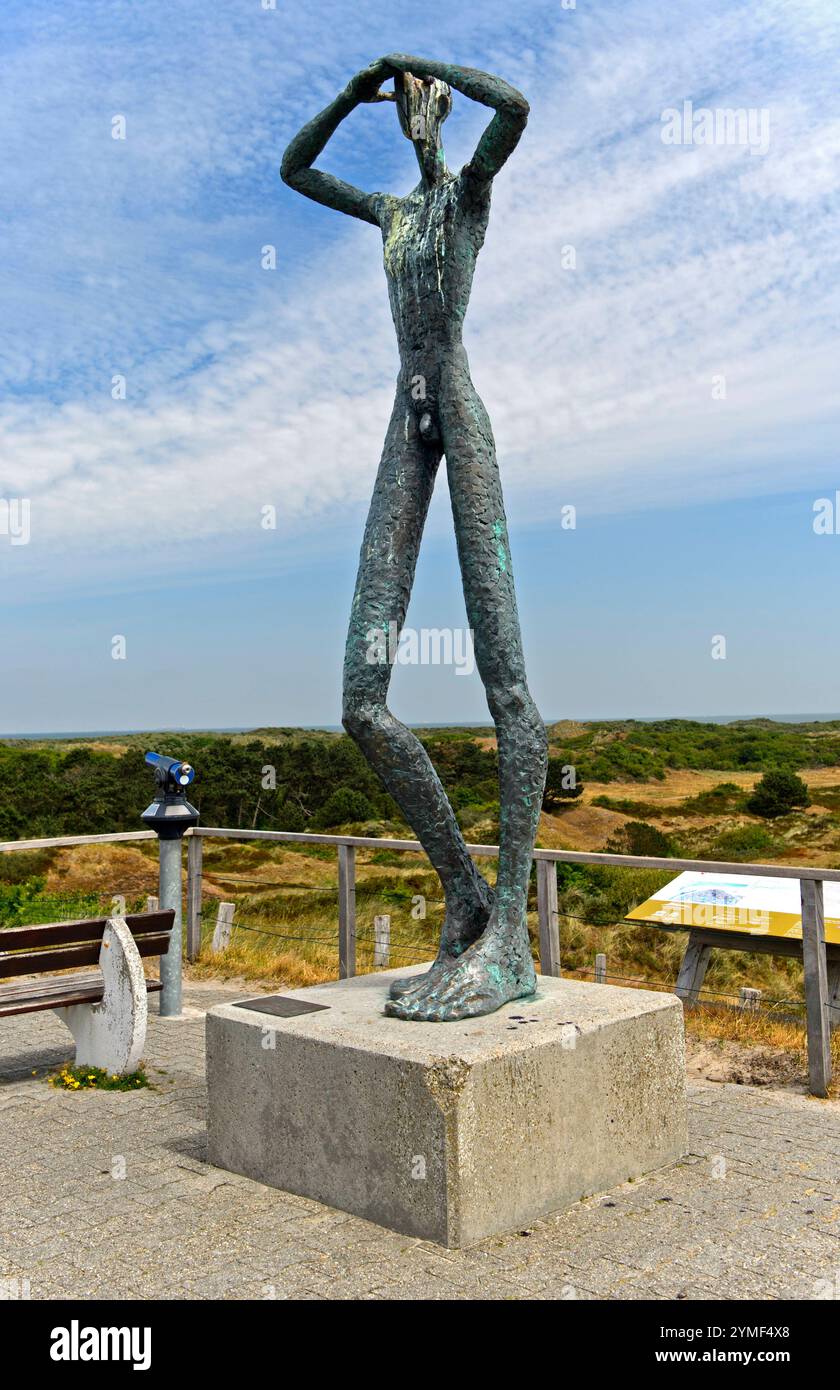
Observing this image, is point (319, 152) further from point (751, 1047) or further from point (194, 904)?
point (194, 904)

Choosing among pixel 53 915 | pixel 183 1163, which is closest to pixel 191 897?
pixel 53 915

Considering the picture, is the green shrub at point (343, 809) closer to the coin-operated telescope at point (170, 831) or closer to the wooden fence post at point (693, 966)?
the coin-operated telescope at point (170, 831)

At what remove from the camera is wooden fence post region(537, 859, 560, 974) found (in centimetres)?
621

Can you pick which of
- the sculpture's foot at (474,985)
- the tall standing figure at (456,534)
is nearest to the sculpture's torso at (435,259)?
the tall standing figure at (456,534)

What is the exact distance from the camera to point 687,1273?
3199mm

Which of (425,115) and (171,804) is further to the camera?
(171,804)

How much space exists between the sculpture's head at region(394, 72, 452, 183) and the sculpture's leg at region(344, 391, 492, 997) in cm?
96

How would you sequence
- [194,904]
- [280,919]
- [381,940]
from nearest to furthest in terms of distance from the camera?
[381,940]
[194,904]
[280,919]

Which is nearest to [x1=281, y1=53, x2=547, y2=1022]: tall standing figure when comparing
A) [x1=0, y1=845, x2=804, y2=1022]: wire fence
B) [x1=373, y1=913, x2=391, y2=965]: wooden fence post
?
[x1=0, y1=845, x2=804, y2=1022]: wire fence

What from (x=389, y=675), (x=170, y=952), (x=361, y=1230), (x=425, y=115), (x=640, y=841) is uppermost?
(x=425, y=115)

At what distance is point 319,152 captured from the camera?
16.0 feet

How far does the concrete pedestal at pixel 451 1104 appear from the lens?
345 centimetres

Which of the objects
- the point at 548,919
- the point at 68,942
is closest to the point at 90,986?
the point at 68,942

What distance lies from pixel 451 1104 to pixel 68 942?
2.61m
